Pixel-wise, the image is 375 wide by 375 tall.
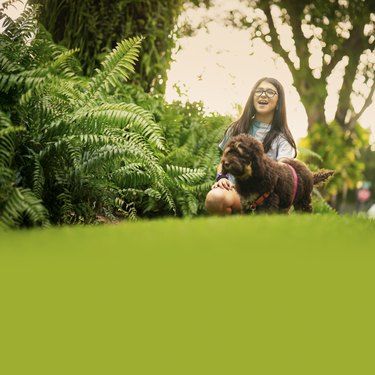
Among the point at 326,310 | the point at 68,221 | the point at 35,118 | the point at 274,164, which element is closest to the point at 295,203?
the point at 274,164

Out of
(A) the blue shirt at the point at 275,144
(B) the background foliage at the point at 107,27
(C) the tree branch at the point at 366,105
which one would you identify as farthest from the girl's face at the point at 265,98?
(C) the tree branch at the point at 366,105

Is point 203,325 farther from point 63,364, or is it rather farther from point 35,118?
point 35,118

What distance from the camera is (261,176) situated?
448cm

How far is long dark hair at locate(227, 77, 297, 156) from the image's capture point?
4.89 m

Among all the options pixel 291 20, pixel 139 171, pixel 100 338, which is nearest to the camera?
pixel 100 338

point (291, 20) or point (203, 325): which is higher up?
point (291, 20)

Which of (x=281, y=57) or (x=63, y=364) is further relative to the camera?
(x=281, y=57)

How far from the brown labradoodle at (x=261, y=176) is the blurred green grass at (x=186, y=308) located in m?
1.72

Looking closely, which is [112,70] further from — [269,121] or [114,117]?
[269,121]

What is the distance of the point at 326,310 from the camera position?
5.74ft

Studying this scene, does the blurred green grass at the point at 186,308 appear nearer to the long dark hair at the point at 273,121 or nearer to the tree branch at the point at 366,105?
the long dark hair at the point at 273,121

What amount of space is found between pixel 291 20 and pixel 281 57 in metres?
0.91

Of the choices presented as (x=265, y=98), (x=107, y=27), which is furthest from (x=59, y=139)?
(x=107, y=27)

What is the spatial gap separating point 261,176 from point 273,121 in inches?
27.3
